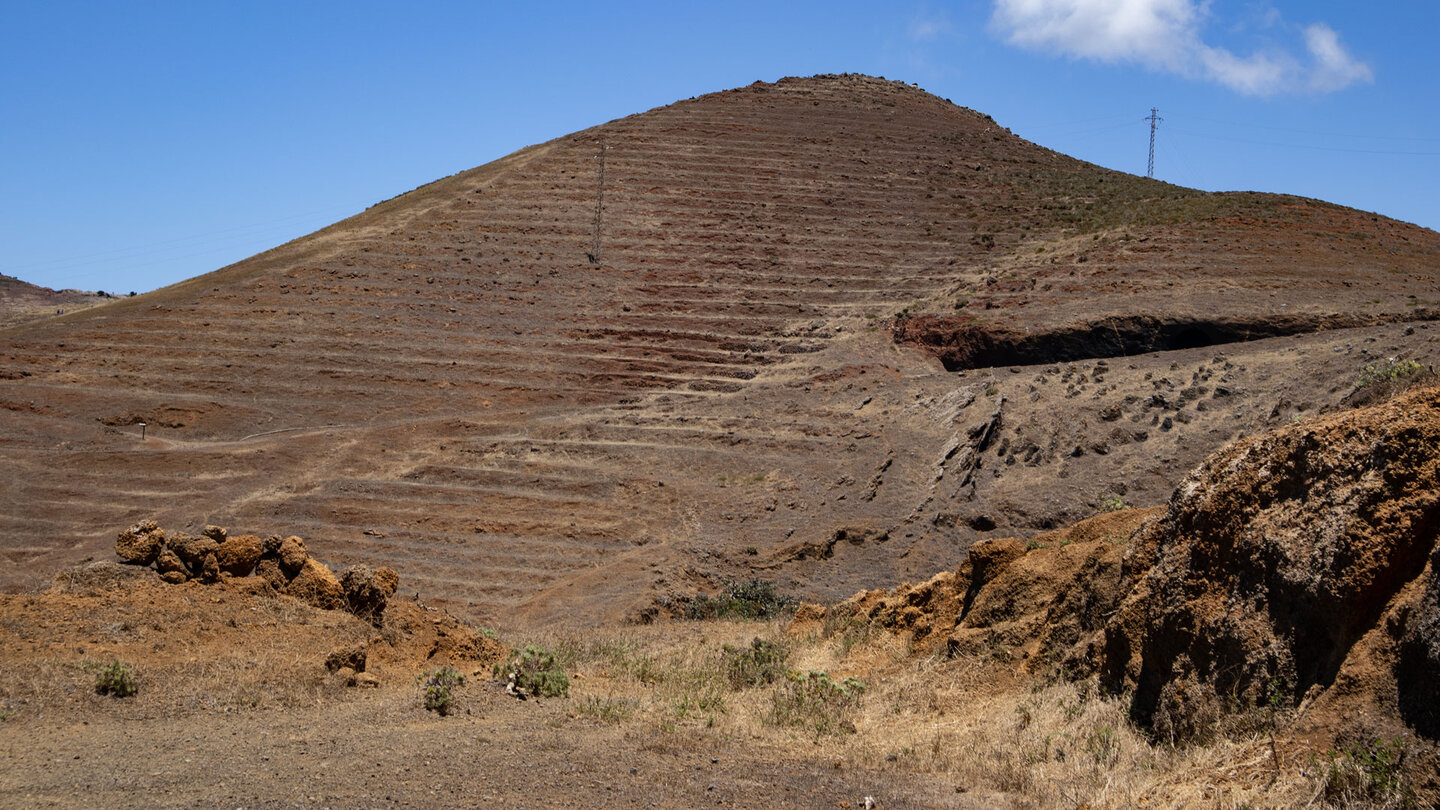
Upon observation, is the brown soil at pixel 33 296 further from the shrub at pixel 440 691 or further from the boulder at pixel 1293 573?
the boulder at pixel 1293 573

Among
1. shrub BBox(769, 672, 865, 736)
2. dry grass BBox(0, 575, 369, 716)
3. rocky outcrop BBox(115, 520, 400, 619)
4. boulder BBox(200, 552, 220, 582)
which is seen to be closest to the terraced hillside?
rocky outcrop BBox(115, 520, 400, 619)

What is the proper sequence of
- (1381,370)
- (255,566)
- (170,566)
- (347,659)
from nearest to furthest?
(347,659)
(170,566)
(255,566)
(1381,370)

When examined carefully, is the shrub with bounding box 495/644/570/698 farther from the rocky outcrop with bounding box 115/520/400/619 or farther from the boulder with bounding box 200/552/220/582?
the boulder with bounding box 200/552/220/582

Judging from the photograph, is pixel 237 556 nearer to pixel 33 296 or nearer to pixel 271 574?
pixel 271 574

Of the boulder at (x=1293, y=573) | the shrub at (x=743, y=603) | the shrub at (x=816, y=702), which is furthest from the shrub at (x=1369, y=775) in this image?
the shrub at (x=743, y=603)

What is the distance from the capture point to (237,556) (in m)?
9.24

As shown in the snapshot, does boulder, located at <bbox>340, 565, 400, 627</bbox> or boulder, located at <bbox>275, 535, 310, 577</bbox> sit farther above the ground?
boulder, located at <bbox>275, 535, 310, 577</bbox>

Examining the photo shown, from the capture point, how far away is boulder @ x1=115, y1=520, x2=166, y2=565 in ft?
30.0

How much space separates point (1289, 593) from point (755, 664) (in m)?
4.87

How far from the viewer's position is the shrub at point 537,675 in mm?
7832

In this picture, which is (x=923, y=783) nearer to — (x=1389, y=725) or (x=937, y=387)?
(x=1389, y=725)

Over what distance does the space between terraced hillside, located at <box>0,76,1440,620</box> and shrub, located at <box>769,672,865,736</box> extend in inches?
341

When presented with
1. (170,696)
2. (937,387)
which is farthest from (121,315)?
(170,696)

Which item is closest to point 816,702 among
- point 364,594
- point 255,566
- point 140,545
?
point 364,594
